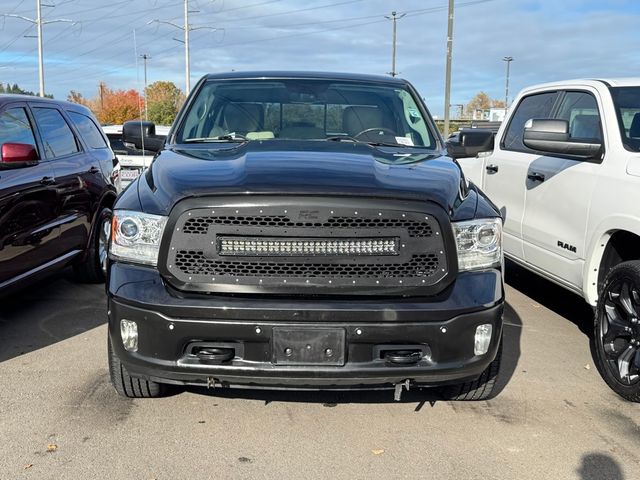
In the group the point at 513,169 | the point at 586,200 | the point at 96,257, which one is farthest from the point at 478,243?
the point at 96,257

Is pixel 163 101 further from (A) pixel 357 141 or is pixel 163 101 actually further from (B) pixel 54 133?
(A) pixel 357 141

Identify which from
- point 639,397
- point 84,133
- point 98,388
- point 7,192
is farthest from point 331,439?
point 84,133

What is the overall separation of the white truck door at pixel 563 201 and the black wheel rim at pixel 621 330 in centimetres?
52

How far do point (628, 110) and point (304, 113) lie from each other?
7.98ft

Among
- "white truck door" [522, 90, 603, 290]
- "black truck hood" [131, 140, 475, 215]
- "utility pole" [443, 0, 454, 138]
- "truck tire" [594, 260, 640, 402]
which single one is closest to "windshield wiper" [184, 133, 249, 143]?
"black truck hood" [131, 140, 475, 215]

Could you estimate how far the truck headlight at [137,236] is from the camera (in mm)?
3133

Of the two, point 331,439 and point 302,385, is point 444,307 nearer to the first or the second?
point 302,385

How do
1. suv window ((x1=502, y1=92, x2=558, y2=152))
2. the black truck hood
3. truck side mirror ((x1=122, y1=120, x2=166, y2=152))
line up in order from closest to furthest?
1. the black truck hood
2. truck side mirror ((x1=122, y1=120, x2=166, y2=152))
3. suv window ((x1=502, y1=92, x2=558, y2=152))

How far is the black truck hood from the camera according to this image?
10.1ft

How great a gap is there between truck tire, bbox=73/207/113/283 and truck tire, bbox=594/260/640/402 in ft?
14.8

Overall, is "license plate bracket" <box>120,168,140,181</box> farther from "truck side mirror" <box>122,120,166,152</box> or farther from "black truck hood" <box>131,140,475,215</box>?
"black truck hood" <box>131,140,475,215</box>

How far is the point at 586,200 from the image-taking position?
466 centimetres

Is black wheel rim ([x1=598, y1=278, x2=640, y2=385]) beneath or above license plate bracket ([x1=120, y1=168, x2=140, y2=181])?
beneath

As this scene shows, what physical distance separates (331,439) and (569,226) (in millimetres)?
2614
